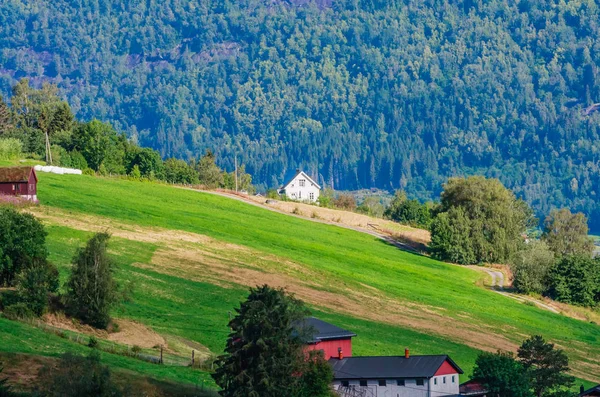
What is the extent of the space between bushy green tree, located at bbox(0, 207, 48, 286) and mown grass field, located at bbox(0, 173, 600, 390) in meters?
5.30

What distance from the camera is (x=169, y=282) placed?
99.1m

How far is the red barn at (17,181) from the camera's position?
118m

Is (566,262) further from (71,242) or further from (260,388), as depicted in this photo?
(260,388)

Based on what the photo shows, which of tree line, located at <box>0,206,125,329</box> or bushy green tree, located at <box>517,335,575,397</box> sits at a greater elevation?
tree line, located at <box>0,206,125,329</box>

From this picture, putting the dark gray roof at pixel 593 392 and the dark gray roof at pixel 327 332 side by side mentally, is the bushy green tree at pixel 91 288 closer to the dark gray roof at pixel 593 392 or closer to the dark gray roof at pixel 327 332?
the dark gray roof at pixel 327 332

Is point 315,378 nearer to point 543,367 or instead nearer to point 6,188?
point 543,367

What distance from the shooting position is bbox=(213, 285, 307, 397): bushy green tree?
60562 millimetres

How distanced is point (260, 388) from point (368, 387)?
17.6 meters

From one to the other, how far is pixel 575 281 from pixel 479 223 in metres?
25.1

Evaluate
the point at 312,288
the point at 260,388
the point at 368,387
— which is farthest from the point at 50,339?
the point at 312,288

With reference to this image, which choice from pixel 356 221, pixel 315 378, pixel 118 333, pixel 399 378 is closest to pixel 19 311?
pixel 118 333

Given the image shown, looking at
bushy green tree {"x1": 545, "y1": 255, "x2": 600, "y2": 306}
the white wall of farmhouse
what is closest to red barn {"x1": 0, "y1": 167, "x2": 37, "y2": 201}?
the white wall of farmhouse

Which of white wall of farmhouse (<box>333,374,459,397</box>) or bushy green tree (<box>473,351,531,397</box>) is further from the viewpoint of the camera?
bushy green tree (<box>473,351,531,397</box>)

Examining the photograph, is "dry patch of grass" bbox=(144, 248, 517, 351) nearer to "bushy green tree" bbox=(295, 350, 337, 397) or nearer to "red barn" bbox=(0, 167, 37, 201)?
"red barn" bbox=(0, 167, 37, 201)
